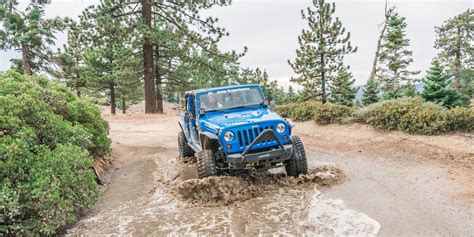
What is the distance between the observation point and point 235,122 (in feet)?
21.0

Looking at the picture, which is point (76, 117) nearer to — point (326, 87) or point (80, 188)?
point (80, 188)

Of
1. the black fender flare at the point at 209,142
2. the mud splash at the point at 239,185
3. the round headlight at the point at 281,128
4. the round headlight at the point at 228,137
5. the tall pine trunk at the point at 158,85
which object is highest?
the tall pine trunk at the point at 158,85

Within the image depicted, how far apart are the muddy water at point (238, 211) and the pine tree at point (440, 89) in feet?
29.5

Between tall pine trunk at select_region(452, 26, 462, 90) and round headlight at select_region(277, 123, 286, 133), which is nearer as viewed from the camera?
round headlight at select_region(277, 123, 286, 133)

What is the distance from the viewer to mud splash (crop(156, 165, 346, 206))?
6109 millimetres

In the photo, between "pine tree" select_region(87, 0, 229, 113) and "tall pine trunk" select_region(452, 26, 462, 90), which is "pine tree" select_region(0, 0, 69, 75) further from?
"tall pine trunk" select_region(452, 26, 462, 90)

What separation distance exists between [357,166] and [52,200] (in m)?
6.45

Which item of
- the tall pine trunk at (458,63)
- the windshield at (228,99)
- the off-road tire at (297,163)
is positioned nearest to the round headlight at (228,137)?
the off-road tire at (297,163)

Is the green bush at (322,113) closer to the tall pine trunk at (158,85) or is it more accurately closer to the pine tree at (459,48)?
the tall pine trunk at (158,85)

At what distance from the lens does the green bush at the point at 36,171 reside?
4469 millimetres

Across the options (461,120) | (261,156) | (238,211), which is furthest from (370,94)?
(238,211)

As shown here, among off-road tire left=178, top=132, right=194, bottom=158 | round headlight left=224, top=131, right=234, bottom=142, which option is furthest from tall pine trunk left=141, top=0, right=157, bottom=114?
round headlight left=224, top=131, right=234, bottom=142

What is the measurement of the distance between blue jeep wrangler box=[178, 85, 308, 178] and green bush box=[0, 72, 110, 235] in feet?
7.08

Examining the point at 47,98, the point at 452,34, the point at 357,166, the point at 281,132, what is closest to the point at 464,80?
the point at 452,34
